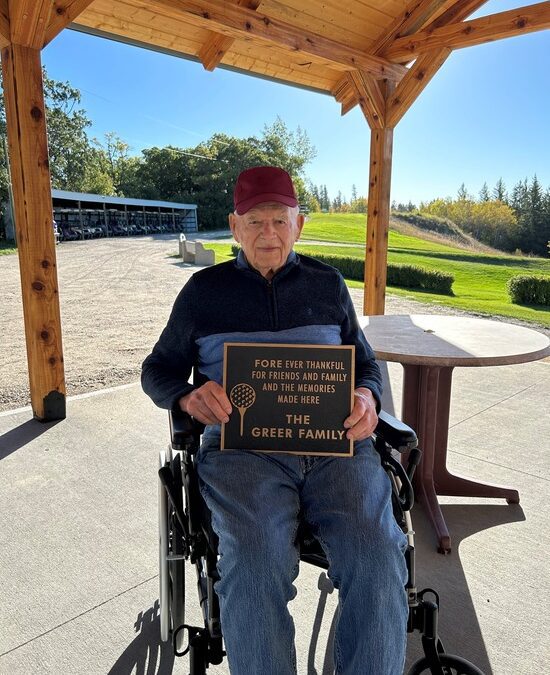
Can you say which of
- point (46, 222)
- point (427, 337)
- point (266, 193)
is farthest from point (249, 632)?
point (46, 222)

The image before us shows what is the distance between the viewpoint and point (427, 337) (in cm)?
217

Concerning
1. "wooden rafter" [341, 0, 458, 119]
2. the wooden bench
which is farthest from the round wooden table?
the wooden bench

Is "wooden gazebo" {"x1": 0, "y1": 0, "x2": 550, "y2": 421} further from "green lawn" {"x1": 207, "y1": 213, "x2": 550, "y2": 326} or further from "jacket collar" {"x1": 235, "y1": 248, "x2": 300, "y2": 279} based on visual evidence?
"jacket collar" {"x1": 235, "y1": 248, "x2": 300, "y2": 279}

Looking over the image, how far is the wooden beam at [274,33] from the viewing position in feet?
10.5

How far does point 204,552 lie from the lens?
47.4 inches

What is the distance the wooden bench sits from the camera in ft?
55.8

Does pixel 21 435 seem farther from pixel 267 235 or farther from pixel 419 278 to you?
pixel 419 278

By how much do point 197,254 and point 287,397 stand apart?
643 inches

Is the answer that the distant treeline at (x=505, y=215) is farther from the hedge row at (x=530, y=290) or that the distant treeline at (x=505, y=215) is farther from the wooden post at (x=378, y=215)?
the wooden post at (x=378, y=215)

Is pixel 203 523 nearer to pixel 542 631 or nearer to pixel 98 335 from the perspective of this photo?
pixel 542 631

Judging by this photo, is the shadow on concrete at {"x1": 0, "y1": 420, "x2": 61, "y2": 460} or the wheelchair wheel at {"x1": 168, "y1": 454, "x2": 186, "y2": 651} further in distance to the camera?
the shadow on concrete at {"x1": 0, "y1": 420, "x2": 61, "y2": 460}

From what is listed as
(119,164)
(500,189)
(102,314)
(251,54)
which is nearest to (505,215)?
(500,189)

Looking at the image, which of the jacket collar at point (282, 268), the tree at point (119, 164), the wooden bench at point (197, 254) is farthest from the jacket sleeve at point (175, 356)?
the tree at point (119, 164)

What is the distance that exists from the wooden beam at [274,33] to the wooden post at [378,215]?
52 cm
